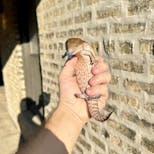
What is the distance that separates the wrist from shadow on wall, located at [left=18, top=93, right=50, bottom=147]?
10.4 feet

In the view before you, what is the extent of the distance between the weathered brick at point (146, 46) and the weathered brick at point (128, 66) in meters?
0.10

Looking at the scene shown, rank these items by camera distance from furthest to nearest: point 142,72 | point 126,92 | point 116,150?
point 116,150 → point 126,92 → point 142,72

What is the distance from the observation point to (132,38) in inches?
82.4

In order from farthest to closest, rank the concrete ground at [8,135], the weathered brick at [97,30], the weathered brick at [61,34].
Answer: the concrete ground at [8,135] < the weathered brick at [61,34] < the weathered brick at [97,30]

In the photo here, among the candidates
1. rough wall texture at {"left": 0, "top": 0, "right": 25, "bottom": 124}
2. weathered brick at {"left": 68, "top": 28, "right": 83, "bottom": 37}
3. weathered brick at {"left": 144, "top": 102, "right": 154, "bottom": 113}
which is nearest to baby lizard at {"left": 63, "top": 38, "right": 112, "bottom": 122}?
weathered brick at {"left": 144, "top": 102, "right": 154, "bottom": 113}

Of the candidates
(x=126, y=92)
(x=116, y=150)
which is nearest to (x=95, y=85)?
(x=126, y=92)

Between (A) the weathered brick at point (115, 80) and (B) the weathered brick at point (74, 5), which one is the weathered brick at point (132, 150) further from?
(B) the weathered brick at point (74, 5)

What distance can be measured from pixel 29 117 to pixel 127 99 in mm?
3720

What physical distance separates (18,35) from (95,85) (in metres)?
4.76

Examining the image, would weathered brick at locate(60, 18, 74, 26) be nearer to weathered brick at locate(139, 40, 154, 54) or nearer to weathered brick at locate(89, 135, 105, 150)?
weathered brick at locate(89, 135, 105, 150)

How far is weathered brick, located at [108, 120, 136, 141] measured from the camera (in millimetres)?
2248

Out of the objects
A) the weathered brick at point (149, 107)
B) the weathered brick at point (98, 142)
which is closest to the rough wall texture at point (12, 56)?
the weathered brick at point (98, 142)

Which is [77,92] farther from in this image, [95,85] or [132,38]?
[132,38]

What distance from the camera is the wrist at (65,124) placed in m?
1.73
